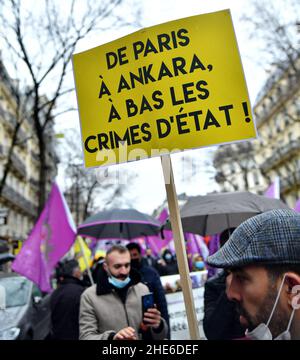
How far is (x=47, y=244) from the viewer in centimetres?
536

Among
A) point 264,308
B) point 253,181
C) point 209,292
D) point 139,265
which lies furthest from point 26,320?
point 253,181

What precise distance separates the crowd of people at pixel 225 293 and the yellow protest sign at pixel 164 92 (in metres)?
0.60

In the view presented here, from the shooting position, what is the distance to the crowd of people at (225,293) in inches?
47.2

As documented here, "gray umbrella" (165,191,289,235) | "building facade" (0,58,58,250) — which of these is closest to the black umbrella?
"gray umbrella" (165,191,289,235)

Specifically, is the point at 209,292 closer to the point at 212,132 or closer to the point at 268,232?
the point at 212,132

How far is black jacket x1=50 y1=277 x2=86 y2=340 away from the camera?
13.4ft

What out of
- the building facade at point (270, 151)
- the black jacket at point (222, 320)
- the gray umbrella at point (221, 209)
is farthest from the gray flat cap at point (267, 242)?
the building facade at point (270, 151)

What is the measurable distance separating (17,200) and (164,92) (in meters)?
39.9

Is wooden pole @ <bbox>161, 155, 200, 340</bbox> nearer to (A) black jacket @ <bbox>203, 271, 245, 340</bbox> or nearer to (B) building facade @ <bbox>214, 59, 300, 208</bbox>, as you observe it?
(A) black jacket @ <bbox>203, 271, 245, 340</bbox>

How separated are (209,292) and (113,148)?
1.31m

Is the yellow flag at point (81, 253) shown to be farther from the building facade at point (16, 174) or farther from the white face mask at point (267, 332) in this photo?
the building facade at point (16, 174)

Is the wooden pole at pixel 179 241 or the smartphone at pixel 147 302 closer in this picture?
the wooden pole at pixel 179 241

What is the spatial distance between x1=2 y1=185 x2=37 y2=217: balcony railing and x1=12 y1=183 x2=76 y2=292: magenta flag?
31395 millimetres

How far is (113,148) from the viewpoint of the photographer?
7.18ft
